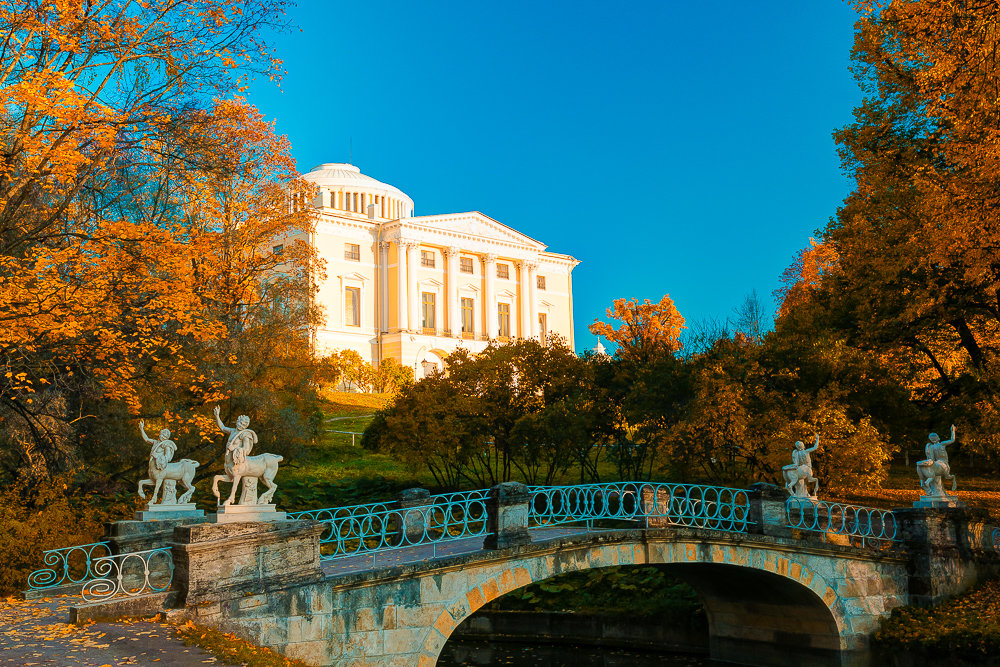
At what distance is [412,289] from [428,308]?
9.89 feet

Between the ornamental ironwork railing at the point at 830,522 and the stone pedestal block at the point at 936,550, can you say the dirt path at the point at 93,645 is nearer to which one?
the ornamental ironwork railing at the point at 830,522

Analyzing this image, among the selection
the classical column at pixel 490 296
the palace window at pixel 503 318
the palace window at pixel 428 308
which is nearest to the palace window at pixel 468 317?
the classical column at pixel 490 296

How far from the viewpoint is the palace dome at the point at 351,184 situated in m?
73.1

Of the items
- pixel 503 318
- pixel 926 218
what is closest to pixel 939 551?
pixel 926 218

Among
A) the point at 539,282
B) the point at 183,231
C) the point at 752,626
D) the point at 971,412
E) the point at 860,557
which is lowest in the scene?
the point at 752,626

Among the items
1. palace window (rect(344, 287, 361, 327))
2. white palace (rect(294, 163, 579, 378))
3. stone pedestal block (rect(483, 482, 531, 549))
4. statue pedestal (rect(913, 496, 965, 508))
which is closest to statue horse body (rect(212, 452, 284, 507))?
stone pedestal block (rect(483, 482, 531, 549))

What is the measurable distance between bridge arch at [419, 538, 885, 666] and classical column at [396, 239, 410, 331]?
45.6m

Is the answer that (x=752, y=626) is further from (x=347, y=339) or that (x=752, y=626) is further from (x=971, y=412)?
(x=347, y=339)

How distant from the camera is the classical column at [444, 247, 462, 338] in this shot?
223ft

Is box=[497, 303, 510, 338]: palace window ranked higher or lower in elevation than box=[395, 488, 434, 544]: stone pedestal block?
higher

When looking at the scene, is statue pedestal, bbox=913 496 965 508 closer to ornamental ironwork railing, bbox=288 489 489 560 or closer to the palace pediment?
ornamental ironwork railing, bbox=288 489 489 560

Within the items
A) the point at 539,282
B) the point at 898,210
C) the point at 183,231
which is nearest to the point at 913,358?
the point at 898,210

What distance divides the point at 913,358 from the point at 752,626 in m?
8.04

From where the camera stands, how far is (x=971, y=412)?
21.7m
